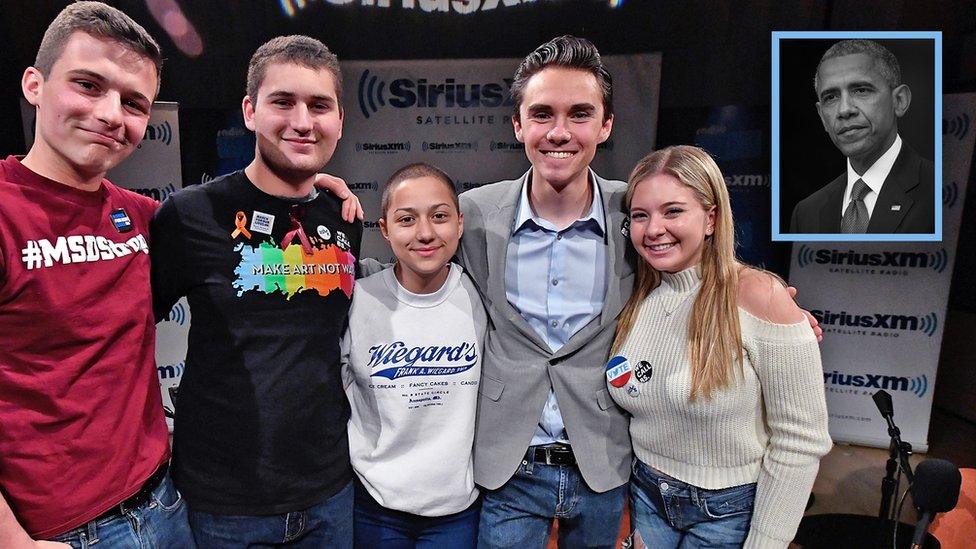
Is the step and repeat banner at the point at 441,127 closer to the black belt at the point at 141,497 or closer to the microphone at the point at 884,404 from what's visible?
the microphone at the point at 884,404

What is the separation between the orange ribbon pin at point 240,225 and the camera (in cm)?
158

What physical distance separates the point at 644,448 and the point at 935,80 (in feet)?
12.0

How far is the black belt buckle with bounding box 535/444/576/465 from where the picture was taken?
1721 millimetres

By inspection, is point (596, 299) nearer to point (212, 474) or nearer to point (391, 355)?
point (391, 355)

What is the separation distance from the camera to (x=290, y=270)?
5.28 feet

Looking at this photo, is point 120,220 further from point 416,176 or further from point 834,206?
point 834,206

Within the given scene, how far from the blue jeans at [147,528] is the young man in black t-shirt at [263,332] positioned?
5 centimetres

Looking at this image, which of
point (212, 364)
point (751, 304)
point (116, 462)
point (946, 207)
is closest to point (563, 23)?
point (946, 207)

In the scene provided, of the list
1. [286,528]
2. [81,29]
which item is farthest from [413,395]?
[81,29]

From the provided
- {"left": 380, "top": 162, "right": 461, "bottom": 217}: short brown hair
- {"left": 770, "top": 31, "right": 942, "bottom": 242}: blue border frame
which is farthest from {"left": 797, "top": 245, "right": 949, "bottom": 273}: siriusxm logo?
{"left": 380, "top": 162, "right": 461, "bottom": 217}: short brown hair

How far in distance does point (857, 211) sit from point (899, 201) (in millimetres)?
257

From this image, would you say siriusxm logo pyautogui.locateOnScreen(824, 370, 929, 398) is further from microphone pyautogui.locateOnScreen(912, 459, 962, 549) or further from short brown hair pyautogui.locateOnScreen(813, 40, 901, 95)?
microphone pyautogui.locateOnScreen(912, 459, 962, 549)

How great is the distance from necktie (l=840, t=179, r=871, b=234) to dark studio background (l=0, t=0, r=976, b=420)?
0.21 m

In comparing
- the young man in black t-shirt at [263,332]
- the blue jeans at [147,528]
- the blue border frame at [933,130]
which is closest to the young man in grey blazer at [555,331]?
the young man in black t-shirt at [263,332]
